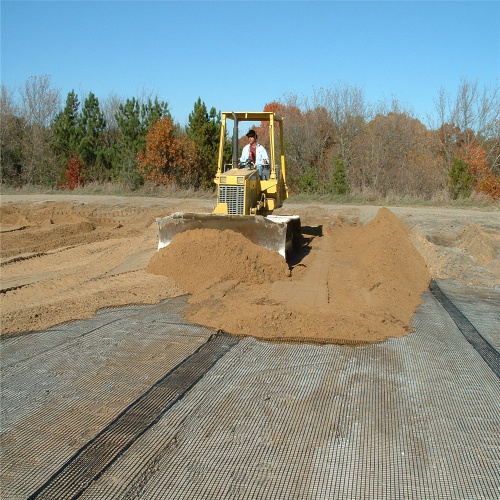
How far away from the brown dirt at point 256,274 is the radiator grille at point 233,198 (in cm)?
93

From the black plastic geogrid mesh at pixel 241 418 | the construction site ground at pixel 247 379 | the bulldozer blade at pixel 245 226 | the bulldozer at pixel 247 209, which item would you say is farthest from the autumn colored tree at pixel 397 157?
the black plastic geogrid mesh at pixel 241 418

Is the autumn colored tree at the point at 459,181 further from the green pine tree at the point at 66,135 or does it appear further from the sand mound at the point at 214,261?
the green pine tree at the point at 66,135

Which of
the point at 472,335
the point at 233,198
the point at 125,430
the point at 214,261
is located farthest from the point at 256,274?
the point at 125,430

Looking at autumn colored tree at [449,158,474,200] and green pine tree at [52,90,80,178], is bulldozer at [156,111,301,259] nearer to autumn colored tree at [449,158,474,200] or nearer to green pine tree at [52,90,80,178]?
autumn colored tree at [449,158,474,200]

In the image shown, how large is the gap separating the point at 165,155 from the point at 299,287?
65.1 feet

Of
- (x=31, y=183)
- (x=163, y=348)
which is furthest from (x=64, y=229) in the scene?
(x=31, y=183)

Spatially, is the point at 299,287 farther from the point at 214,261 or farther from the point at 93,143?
the point at 93,143

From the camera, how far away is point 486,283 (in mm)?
9336

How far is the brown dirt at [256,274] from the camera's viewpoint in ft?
20.7

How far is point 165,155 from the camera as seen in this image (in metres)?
26.7

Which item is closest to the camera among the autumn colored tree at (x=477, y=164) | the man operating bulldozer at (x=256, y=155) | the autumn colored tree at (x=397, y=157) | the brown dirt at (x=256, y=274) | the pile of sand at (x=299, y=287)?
the pile of sand at (x=299, y=287)

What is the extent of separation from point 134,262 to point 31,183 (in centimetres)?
2151

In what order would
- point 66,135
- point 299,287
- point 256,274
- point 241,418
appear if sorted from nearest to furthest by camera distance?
point 241,418
point 299,287
point 256,274
point 66,135

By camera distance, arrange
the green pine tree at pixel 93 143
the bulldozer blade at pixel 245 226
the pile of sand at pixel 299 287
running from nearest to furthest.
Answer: the pile of sand at pixel 299 287 < the bulldozer blade at pixel 245 226 < the green pine tree at pixel 93 143
